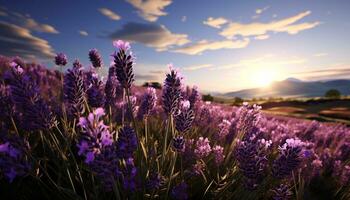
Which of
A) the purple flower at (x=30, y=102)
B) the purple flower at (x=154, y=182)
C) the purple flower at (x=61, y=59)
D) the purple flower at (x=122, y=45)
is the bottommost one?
the purple flower at (x=154, y=182)

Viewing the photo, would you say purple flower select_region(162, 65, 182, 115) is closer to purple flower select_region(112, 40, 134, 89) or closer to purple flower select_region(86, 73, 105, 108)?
purple flower select_region(112, 40, 134, 89)

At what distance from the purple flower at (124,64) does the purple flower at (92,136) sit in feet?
3.35

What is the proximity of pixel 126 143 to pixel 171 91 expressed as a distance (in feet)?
3.24

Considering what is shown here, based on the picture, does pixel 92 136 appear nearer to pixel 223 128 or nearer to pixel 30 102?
pixel 30 102

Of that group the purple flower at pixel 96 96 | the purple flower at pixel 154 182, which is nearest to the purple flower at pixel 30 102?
the purple flower at pixel 96 96

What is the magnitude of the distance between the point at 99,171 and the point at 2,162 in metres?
0.83

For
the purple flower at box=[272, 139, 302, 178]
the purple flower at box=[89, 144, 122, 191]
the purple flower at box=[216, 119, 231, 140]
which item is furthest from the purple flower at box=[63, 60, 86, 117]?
the purple flower at box=[216, 119, 231, 140]

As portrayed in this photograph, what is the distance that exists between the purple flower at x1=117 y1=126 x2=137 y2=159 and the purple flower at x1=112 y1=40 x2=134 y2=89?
1.89 ft

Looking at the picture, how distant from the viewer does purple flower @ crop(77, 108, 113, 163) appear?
1.92m

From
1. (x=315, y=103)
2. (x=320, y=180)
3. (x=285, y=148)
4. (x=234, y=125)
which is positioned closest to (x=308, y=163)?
(x=320, y=180)

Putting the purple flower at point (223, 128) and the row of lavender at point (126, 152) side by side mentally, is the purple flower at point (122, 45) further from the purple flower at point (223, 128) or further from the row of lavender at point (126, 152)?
the purple flower at point (223, 128)

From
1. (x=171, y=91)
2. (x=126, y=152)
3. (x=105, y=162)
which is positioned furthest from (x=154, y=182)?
(x=105, y=162)

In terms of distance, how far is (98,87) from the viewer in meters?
3.74

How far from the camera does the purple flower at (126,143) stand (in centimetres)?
240
